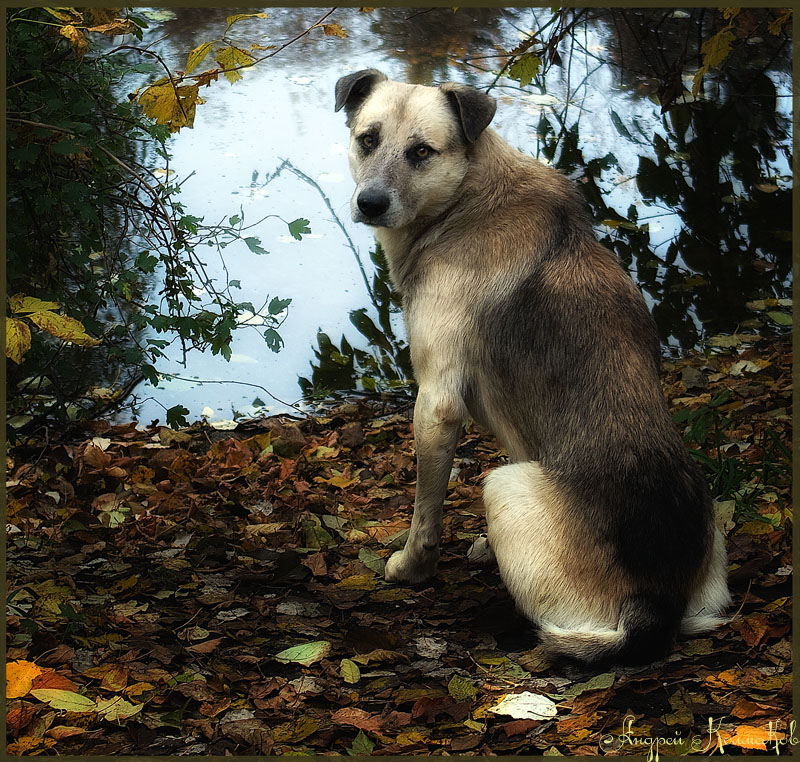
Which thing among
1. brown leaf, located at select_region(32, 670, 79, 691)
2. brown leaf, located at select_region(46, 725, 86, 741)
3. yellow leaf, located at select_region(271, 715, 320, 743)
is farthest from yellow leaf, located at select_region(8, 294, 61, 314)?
yellow leaf, located at select_region(271, 715, 320, 743)

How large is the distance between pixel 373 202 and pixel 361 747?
2.08 m

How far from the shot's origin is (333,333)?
6320 mm

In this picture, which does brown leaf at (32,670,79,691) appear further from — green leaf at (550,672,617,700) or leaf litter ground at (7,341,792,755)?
green leaf at (550,672,617,700)

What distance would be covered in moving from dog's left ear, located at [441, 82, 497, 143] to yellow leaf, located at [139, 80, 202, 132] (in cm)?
110

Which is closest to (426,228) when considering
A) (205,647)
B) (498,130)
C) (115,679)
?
(205,647)

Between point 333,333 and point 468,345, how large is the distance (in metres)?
→ 2.83

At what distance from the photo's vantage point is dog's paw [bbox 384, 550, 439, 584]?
3.89 meters

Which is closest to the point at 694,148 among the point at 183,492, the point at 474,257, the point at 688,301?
the point at 688,301

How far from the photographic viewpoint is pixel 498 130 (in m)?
7.54

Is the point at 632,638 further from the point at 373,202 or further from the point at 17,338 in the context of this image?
the point at 17,338

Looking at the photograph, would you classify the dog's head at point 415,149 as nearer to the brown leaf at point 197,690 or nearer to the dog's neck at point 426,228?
the dog's neck at point 426,228

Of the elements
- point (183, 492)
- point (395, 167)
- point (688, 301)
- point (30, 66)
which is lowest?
point (183, 492)

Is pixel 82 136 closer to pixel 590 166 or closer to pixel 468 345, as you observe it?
pixel 468 345

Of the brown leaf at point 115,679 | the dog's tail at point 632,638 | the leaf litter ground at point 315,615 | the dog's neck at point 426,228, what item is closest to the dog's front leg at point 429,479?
the leaf litter ground at point 315,615
